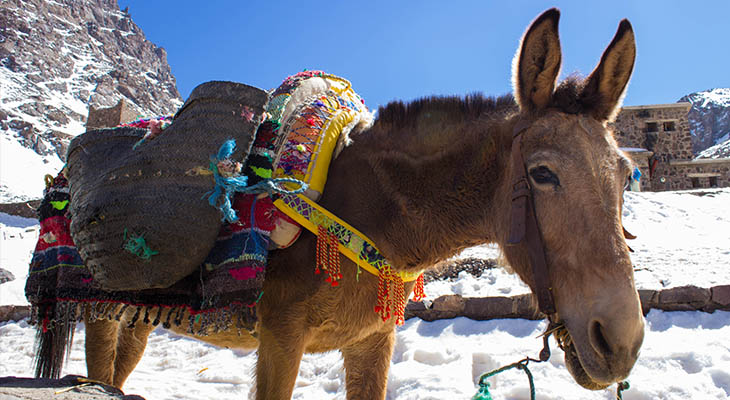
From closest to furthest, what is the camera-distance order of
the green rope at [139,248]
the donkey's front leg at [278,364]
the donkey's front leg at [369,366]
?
the green rope at [139,248] → the donkey's front leg at [278,364] → the donkey's front leg at [369,366]

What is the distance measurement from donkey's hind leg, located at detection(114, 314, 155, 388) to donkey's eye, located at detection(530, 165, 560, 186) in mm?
Result: 3181

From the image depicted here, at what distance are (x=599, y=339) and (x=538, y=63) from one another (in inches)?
40.9

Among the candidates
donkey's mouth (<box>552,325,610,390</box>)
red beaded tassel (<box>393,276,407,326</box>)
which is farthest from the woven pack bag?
donkey's mouth (<box>552,325,610,390</box>)

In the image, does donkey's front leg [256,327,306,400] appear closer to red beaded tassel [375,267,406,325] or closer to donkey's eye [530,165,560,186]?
red beaded tassel [375,267,406,325]

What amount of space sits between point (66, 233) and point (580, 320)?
2598 millimetres

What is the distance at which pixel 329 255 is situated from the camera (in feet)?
6.17

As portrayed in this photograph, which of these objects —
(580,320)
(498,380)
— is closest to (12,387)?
(580,320)

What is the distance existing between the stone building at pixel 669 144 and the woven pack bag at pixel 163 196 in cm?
2317

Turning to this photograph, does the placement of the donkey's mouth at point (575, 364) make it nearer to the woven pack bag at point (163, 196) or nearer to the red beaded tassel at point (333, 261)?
the red beaded tassel at point (333, 261)

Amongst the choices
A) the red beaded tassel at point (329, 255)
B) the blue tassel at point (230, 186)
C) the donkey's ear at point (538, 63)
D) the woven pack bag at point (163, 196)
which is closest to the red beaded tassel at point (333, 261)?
the red beaded tassel at point (329, 255)

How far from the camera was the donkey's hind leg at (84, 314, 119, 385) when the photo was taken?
9.29ft

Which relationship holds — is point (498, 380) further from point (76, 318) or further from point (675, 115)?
point (675, 115)

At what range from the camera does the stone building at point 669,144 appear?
20.7m

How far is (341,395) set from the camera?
11.6 ft
